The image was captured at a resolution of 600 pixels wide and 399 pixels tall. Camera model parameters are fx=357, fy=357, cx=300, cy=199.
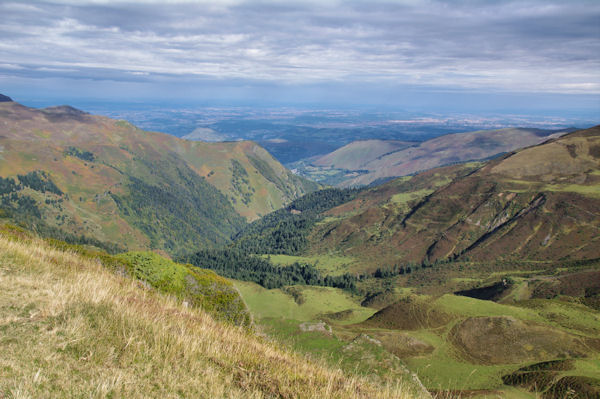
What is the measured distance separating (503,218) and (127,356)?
144 meters

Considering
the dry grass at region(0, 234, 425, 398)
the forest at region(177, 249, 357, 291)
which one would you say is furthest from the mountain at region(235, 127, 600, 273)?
the dry grass at region(0, 234, 425, 398)

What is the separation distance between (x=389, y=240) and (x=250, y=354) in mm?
145559

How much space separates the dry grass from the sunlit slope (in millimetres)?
115232

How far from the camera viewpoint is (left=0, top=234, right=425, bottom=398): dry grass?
17.3 ft

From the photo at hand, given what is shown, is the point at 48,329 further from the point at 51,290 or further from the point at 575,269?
the point at 575,269

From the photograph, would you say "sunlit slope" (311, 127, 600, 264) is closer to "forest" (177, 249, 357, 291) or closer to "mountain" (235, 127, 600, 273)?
"mountain" (235, 127, 600, 273)

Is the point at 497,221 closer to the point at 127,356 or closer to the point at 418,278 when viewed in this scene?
the point at 418,278

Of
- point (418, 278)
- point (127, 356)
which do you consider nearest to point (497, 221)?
point (418, 278)

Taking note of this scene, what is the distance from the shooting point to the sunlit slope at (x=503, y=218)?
357 ft

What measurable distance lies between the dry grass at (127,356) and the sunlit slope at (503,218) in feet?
378

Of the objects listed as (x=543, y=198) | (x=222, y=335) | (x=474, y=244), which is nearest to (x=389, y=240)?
(x=474, y=244)

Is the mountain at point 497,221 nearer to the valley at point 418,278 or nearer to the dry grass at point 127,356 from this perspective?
the valley at point 418,278

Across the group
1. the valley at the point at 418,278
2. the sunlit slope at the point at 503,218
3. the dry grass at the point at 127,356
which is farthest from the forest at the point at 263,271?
the dry grass at the point at 127,356

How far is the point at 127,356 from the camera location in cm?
608
